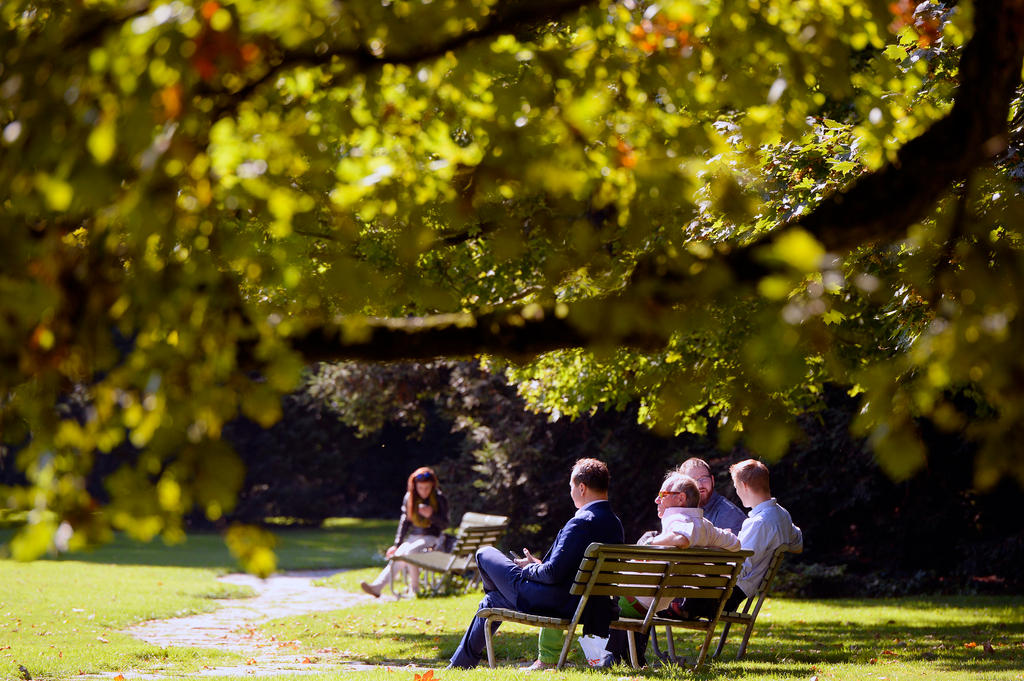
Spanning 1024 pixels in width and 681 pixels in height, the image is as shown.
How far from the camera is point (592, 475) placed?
7602 mm

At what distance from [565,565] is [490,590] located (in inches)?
31.2

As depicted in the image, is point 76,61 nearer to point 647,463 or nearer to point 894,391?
point 894,391

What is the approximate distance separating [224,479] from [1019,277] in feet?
6.58

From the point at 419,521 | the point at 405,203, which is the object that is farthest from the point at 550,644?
the point at 419,521

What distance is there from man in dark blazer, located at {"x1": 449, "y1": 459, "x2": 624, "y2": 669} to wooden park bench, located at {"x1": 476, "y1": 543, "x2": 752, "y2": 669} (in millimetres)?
124

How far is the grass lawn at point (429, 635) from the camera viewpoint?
27.3 feet

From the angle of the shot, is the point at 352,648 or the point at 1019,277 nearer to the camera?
the point at 1019,277

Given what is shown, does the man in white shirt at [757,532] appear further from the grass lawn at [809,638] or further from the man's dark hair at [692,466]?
the grass lawn at [809,638]

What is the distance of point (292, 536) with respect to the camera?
34562mm

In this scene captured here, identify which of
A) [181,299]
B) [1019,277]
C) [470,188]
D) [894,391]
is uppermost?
[470,188]

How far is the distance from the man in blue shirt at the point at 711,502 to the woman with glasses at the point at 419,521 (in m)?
6.59

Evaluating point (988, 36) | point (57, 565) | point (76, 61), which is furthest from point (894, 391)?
point (57, 565)

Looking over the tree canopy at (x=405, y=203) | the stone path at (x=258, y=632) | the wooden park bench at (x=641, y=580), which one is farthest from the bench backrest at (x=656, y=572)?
the tree canopy at (x=405, y=203)

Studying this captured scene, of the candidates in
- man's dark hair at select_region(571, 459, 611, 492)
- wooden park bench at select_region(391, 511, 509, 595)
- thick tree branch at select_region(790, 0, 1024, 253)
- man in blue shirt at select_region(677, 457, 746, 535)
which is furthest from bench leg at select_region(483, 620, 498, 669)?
wooden park bench at select_region(391, 511, 509, 595)
